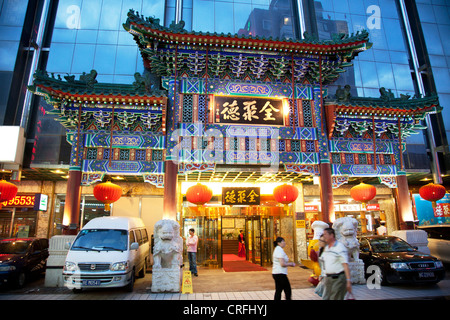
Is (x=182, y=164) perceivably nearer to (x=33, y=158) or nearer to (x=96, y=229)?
(x=96, y=229)

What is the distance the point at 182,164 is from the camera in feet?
33.5

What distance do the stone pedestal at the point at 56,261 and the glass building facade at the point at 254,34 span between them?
509cm

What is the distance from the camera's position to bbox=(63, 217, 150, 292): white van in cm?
739

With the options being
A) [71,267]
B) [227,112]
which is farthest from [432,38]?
[71,267]

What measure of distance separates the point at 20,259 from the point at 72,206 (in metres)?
2.28

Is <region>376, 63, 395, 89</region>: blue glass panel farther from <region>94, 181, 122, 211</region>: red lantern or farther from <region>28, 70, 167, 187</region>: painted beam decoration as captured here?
<region>94, 181, 122, 211</region>: red lantern

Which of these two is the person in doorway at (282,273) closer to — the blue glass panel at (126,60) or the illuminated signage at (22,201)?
the blue glass panel at (126,60)

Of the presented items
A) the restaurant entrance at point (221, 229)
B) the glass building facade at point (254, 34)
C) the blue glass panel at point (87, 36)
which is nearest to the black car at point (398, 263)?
the restaurant entrance at point (221, 229)

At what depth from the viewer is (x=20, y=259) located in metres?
9.08

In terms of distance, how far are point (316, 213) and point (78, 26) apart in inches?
659

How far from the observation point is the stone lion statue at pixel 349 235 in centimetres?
867

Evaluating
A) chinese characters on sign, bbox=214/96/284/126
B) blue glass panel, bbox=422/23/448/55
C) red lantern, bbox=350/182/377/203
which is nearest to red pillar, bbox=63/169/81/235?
chinese characters on sign, bbox=214/96/284/126

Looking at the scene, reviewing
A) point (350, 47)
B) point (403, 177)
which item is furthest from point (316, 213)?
point (350, 47)

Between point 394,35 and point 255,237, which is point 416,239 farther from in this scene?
point 394,35
